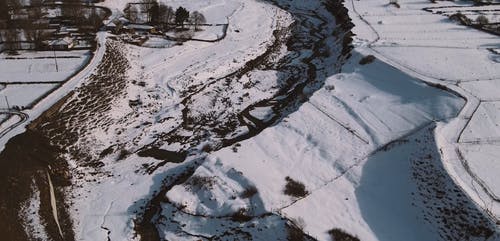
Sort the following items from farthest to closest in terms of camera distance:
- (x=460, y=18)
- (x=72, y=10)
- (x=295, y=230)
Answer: (x=72, y=10) < (x=460, y=18) < (x=295, y=230)

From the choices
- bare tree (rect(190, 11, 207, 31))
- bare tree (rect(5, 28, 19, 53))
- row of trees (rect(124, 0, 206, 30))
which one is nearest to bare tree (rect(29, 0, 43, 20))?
bare tree (rect(5, 28, 19, 53))

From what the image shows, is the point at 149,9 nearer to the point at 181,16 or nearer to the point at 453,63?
the point at 181,16

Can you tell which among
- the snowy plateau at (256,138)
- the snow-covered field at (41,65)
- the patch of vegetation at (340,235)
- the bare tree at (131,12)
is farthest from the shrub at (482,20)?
the snow-covered field at (41,65)

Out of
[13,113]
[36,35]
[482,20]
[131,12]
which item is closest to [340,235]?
[13,113]

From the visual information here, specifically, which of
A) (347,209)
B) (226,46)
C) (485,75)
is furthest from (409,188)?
(226,46)

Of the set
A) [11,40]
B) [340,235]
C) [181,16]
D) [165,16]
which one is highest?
[181,16]

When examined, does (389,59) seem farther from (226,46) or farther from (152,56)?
(152,56)
